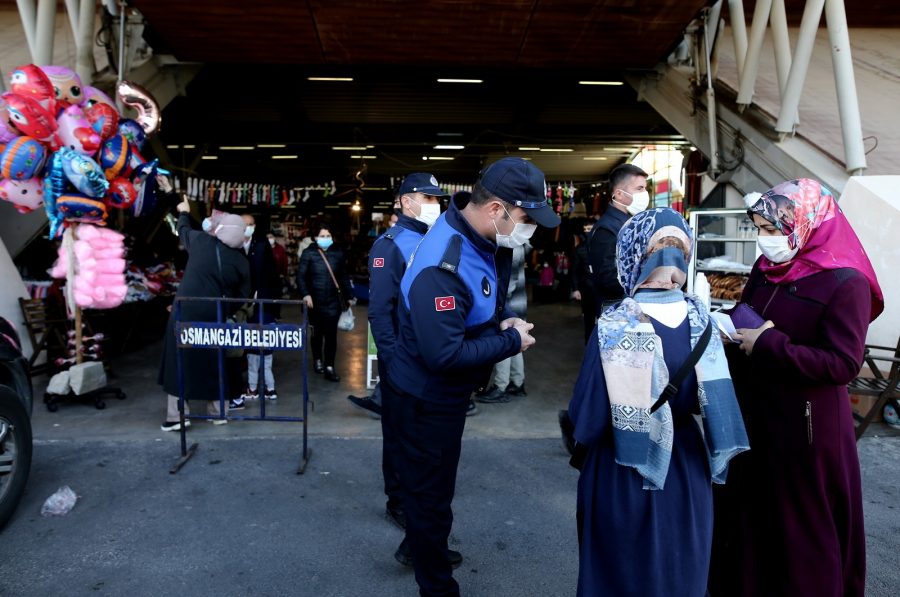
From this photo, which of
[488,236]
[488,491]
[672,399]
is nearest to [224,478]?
[488,491]

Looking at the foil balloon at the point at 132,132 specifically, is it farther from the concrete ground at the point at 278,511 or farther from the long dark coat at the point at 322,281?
the concrete ground at the point at 278,511

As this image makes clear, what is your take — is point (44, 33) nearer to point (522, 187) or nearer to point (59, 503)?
point (59, 503)

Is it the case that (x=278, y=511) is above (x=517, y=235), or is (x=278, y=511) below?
below

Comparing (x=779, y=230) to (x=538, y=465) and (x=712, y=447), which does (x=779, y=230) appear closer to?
(x=712, y=447)

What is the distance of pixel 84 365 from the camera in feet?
20.2

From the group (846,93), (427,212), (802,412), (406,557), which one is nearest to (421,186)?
(427,212)

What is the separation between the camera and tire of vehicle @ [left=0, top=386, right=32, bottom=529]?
3832 millimetres

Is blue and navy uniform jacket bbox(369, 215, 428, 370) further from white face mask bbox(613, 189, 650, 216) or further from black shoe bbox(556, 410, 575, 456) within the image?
white face mask bbox(613, 189, 650, 216)

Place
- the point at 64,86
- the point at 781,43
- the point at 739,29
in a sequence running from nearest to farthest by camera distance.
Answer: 1. the point at 64,86
2. the point at 781,43
3. the point at 739,29

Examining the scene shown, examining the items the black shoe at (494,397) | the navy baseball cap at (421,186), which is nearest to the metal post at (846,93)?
the black shoe at (494,397)

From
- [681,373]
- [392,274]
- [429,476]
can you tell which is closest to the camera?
[681,373]

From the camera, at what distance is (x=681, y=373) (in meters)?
2.11

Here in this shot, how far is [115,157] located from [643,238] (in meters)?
5.42

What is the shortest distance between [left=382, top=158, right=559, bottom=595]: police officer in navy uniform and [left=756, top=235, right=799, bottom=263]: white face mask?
995 millimetres
